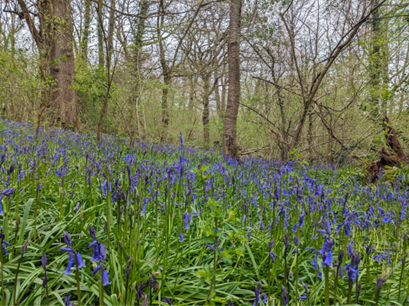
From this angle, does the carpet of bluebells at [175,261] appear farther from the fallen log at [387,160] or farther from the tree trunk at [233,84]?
the fallen log at [387,160]

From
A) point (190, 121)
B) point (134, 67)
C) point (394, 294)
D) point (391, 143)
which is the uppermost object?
point (134, 67)

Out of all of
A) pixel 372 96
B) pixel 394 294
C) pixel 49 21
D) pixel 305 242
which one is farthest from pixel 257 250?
pixel 372 96

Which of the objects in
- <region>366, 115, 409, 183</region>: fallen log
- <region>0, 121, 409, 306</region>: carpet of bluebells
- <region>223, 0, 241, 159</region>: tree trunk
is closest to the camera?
<region>0, 121, 409, 306</region>: carpet of bluebells

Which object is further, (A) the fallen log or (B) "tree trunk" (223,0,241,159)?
(B) "tree trunk" (223,0,241,159)

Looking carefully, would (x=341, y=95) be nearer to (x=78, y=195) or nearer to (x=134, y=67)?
(x=134, y=67)

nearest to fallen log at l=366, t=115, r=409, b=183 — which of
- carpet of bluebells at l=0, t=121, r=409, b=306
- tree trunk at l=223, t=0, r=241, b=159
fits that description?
tree trunk at l=223, t=0, r=241, b=159

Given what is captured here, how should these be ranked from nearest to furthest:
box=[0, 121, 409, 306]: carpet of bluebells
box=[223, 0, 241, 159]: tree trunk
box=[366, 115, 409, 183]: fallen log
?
box=[0, 121, 409, 306]: carpet of bluebells, box=[366, 115, 409, 183]: fallen log, box=[223, 0, 241, 159]: tree trunk

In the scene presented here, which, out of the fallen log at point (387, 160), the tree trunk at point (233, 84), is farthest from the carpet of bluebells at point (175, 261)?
the fallen log at point (387, 160)

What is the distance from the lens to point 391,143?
22.7 ft

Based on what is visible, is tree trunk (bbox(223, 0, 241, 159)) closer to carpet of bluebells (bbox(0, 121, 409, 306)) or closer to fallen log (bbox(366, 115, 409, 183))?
fallen log (bbox(366, 115, 409, 183))

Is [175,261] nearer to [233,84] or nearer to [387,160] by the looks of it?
[233,84]

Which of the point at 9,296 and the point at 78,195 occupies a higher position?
the point at 78,195

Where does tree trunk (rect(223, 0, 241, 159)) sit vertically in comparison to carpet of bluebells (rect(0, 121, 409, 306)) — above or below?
above

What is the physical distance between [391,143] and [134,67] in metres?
7.98
